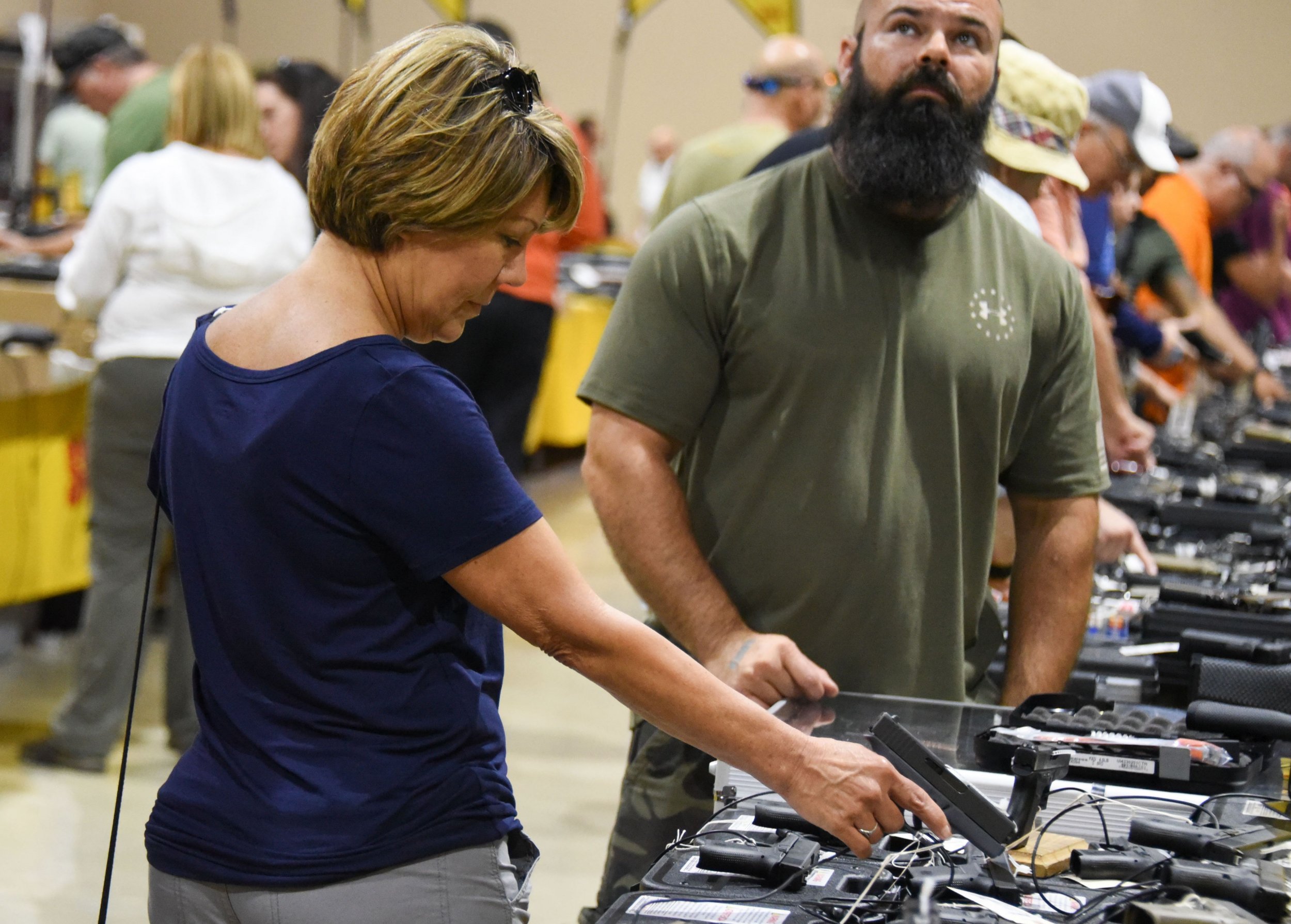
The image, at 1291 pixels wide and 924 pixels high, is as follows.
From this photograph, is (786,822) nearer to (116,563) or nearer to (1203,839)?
(1203,839)

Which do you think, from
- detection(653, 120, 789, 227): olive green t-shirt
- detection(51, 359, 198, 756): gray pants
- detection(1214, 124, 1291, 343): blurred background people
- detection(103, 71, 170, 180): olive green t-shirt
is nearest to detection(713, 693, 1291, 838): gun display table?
A: detection(653, 120, 789, 227): olive green t-shirt

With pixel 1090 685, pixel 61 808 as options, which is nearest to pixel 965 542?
pixel 1090 685

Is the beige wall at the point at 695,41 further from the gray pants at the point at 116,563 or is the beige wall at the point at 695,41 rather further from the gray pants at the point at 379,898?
the gray pants at the point at 379,898

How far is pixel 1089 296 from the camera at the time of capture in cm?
334

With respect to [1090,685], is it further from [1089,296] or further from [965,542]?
[1089,296]

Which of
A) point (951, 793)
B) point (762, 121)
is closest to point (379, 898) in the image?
point (951, 793)

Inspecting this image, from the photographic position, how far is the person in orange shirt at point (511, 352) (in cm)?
427

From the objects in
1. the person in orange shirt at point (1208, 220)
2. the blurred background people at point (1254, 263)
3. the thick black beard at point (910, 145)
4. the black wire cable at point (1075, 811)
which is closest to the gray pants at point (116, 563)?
the thick black beard at point (910, 145)

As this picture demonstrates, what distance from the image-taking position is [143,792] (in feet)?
11.4

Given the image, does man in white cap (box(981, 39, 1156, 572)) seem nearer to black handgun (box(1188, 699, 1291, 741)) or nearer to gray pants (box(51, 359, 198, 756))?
black handgun (box(1188, 699, 1291, 741))

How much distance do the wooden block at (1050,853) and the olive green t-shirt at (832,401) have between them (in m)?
0.52

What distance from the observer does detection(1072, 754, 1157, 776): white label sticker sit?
1441mm

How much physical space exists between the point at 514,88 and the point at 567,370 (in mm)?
6306

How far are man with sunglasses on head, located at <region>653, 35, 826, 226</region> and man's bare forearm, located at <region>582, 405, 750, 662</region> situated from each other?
5.53 ft
